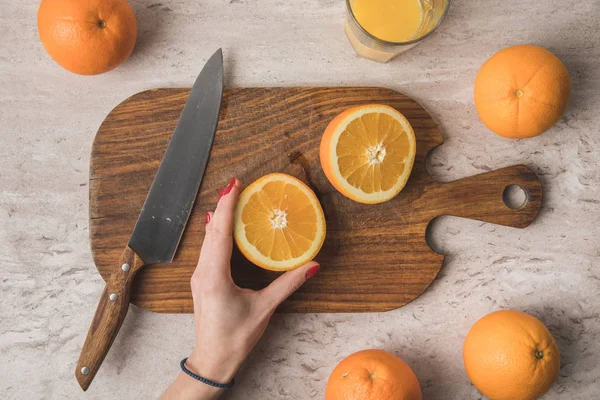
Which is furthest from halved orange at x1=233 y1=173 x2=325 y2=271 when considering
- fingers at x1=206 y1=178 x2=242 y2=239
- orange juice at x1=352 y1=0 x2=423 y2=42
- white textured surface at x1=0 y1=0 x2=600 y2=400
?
orange juice at x1=352 y1=0 x2=423 y2=42

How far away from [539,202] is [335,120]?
663mm

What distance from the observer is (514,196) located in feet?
5.29

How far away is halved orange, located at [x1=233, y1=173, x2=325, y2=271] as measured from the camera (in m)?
1.44

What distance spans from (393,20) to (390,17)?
1 centimetres

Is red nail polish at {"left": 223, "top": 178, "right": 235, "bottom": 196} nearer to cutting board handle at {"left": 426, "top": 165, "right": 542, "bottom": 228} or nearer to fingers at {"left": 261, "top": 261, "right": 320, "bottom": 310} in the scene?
fingers at {"left": 261, "top": 261, "right": 320, "bottom": 310}

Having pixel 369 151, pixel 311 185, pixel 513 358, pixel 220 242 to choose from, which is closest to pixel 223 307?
pixel 220 242

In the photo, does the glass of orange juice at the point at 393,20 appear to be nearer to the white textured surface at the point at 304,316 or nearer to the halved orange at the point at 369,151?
the white textured surface at the point at 304,316

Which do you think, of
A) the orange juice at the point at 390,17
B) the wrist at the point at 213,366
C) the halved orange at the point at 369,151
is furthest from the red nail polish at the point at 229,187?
the orange juice at the point at 390,17

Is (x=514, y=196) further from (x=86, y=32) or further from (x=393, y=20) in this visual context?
(x=86, y=32)

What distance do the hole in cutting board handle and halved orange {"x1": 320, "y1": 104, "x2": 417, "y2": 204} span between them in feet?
1.18

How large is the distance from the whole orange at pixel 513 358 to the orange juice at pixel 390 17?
0.84m

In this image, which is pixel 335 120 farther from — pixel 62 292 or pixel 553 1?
pixel 62 292

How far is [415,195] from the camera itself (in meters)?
1.58

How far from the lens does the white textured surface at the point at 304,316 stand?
1608mm
